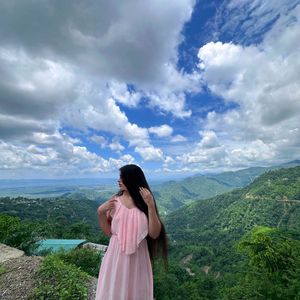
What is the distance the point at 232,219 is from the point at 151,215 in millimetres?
106493

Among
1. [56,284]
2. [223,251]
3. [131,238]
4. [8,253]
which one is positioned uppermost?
[131,238]

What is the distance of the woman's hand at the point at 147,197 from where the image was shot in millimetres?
2568

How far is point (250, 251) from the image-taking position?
42.2 ft

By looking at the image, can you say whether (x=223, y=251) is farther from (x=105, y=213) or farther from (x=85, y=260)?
(x=105, y=213)

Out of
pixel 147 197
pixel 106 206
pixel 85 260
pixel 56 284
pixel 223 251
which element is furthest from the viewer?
pixel 223 251

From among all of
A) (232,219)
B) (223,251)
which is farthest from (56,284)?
(232,219)

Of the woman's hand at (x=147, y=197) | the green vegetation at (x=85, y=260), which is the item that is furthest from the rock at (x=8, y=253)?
the woman's hand at (x=147, y=197)

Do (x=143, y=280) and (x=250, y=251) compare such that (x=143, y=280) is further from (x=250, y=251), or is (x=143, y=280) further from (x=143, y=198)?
(x=250, y=251)

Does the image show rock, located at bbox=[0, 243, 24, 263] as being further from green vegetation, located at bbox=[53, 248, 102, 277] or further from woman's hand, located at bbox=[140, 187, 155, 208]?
woman's hand, located at bbox=[140, 187, 155, 208]

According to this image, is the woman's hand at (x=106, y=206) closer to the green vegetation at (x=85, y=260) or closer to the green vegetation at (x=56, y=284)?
the green vegetation at (x=56, y=284)

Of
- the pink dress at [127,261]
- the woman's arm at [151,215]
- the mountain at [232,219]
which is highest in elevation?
the woman's arm at [151,215]

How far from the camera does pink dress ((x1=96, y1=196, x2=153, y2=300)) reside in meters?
2.63

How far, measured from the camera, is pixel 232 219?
102688 mm

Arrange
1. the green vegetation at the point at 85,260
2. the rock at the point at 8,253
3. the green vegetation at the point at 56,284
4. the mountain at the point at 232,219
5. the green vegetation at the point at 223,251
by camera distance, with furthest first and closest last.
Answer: the mountain at the point at 232,219, the green vegetation at the point at 85,260, the green vegetation at the point at 223,251, the rock at the point at 8,253, the green vegetation at the point at 56,284
